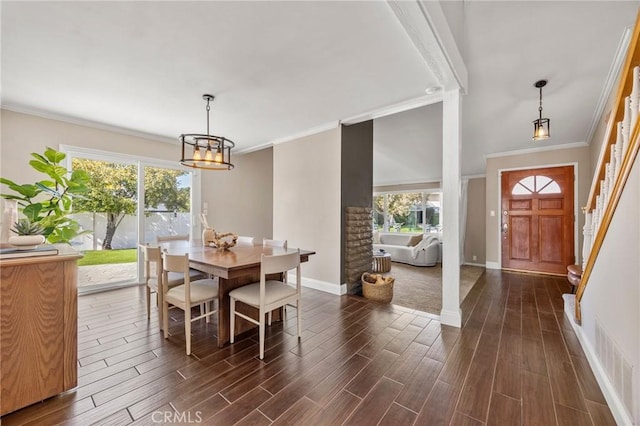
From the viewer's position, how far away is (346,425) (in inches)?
54.2

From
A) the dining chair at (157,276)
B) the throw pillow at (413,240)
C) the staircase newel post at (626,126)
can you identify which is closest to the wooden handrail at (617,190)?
the staircase newel post at (626,126)

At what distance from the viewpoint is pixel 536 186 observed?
4.98 m

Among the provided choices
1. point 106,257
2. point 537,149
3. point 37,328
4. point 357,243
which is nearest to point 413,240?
point 537,149

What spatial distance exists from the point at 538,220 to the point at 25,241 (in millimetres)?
6909

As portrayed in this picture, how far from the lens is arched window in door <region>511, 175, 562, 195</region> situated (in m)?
4.81

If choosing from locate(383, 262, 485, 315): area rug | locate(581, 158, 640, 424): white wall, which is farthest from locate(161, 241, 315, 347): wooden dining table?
locate(581, 158, 640, 424): white wall

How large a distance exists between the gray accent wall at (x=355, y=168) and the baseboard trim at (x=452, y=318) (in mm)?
1330

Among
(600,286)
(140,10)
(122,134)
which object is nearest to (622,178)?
(600,286)

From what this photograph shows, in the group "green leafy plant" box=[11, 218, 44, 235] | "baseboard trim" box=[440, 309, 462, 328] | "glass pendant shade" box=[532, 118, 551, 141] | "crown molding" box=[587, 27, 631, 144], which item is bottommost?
"baseboard trim" box=[440, 309, 462, 328]

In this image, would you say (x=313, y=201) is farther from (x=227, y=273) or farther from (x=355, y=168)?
(x=227, y=273)

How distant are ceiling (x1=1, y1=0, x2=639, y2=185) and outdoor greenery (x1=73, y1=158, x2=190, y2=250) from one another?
2.23 ft

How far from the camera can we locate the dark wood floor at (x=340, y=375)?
4.75 ft

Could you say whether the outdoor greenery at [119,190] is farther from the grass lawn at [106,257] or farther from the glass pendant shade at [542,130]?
the glass pendant shade at [542,130]

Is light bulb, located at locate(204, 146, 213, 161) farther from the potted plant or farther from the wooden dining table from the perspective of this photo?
the potted plant
